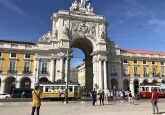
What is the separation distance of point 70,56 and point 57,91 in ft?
56.0

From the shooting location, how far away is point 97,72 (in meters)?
64.6

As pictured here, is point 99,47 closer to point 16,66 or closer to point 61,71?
point 61,71

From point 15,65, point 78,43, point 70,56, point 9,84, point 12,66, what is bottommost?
point 9,84

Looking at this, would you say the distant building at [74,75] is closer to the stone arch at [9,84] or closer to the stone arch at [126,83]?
the stone arch at [126,83]

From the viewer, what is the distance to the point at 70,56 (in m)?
61.8

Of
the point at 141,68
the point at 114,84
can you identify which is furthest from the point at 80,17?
the point at 141,68

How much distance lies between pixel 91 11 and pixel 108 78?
19.9 metres

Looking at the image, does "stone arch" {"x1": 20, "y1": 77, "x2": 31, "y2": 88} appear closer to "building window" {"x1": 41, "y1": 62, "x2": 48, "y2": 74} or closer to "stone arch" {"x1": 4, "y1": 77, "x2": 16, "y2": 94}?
"stone arch" {"x1": 4, "y1": 77, "x2": 16, "y2": 94}

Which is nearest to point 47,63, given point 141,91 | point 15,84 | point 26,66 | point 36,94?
point 26,66

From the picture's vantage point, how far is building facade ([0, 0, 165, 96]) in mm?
62156

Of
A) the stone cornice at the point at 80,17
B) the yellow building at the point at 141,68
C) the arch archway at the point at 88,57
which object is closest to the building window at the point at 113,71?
the yellow building at the point at 141,68

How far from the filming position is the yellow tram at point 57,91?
4547 cm

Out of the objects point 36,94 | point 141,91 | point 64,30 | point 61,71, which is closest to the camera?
point 36,94

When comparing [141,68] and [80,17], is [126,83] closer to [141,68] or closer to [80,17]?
[141,68]
